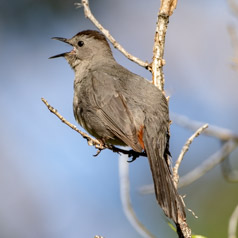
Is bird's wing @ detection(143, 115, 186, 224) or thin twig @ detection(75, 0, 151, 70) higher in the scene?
thin twig @ detection(75, 0, 151, 70)

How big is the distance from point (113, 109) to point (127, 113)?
0.18m

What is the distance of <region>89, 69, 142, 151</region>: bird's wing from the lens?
450 cm

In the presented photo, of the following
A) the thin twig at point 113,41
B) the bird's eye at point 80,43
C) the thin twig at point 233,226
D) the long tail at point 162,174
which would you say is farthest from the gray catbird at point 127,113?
the bird's eye at point 80,43

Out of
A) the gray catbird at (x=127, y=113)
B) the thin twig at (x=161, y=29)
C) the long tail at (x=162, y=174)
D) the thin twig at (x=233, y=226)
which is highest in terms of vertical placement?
the thin twig at (x=161, y=29)

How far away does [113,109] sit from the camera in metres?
4.80

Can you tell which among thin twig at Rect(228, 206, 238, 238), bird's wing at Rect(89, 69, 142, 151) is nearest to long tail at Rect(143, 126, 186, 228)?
bird's wing at Rect(89, 69, 142, 151)

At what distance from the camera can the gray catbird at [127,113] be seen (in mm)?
4191

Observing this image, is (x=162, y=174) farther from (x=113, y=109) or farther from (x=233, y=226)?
(x=113, y=109)

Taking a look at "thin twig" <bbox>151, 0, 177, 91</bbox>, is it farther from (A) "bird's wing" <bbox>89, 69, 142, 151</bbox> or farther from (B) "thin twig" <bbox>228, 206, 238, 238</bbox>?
(B) "thin twig" <bbox>228, 206, 238, 238</bbox>

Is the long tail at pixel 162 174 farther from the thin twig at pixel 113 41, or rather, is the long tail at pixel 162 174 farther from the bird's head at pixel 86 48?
the bird's head at pixel 86 48

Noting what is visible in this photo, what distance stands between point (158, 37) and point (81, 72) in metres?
1.43

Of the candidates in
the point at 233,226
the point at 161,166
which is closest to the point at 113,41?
the point at 161,166

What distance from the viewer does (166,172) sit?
161 inches

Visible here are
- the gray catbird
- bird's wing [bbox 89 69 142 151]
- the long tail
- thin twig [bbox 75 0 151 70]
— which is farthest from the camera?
thin twig [bbox 75 0 151 70]
